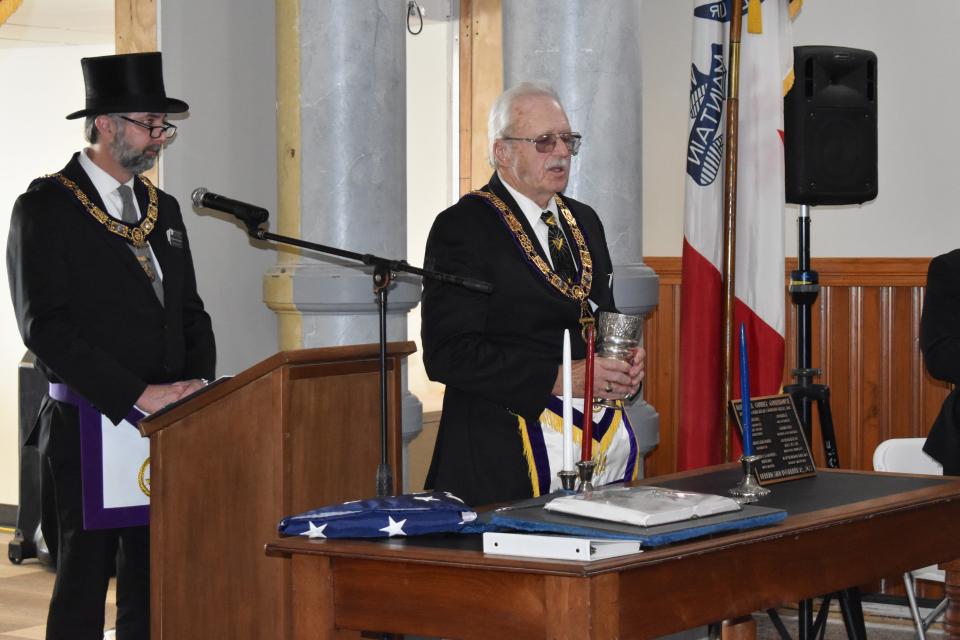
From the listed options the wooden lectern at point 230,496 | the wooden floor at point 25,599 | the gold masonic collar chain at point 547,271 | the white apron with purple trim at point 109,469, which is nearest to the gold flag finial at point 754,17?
the gold masonic collar chain at point 547,271

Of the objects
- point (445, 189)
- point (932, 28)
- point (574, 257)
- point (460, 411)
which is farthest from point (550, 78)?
point (445, 189)

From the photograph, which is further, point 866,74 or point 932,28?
point 932,28

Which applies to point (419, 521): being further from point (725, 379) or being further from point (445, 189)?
point (445, 189)

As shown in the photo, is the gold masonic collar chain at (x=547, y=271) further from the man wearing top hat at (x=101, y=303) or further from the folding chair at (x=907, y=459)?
the folding chair at (x=907, y=459)

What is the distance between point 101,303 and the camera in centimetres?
305

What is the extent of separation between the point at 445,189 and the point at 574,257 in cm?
341

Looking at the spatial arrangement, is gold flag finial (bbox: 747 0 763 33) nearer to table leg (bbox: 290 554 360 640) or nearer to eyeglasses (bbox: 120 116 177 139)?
eyeglasses (bbox: 120 116 177 139)

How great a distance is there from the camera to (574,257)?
296cm

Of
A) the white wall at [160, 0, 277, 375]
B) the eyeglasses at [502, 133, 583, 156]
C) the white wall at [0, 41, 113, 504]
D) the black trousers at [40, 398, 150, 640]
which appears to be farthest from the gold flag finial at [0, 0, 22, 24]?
the white wall at [0, 41, 113, 504]

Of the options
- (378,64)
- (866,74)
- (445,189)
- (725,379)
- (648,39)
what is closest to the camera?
(378,64)

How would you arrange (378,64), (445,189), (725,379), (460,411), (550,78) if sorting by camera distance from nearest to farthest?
1. (460,411)
2. (378,64)
3. (550,78)
4. (725,379)
5. (445,189)

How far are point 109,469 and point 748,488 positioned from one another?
1424 mm

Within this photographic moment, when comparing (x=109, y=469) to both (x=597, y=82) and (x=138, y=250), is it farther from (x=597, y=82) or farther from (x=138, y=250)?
(x=597, y=82)

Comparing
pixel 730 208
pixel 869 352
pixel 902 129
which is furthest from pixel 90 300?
pixel 902 129
